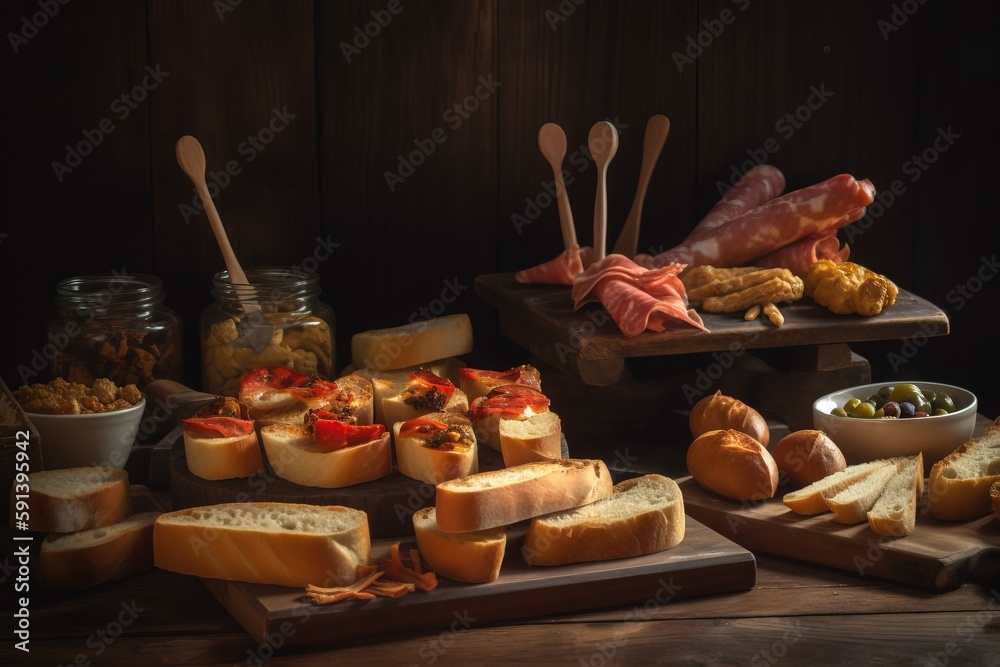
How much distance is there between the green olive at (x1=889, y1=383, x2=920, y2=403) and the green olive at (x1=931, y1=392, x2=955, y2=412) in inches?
1.3

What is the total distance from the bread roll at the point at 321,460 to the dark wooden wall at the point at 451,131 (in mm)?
740

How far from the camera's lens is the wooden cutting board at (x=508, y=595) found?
1254mm

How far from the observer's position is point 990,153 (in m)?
2.31

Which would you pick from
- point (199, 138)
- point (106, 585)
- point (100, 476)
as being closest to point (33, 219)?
point (199, 138)

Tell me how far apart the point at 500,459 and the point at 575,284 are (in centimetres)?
45

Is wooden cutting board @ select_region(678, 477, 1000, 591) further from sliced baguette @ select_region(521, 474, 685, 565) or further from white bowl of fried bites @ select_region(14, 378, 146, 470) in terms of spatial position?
white bowl of fried bites @ select_region(14, 378, 146, 470)

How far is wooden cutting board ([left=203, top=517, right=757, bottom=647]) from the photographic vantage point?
1.25 meters

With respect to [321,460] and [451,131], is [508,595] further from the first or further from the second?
[451,131]

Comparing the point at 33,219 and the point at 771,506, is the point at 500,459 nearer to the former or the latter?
the point at 771,506

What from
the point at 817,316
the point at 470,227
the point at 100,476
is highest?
the point at 470,227
